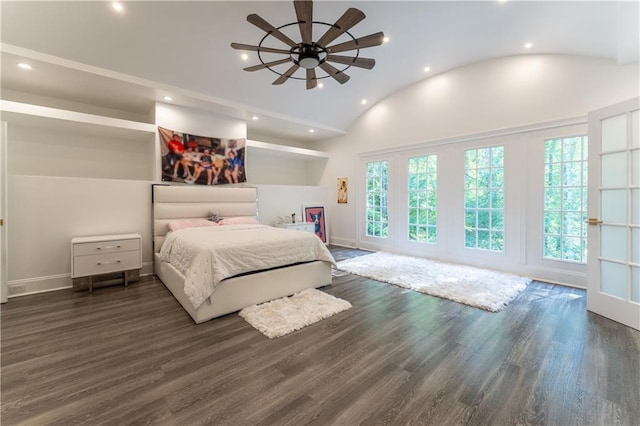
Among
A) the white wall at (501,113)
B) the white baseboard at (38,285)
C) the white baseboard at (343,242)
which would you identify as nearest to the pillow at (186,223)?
the white baseboard at (38,285)

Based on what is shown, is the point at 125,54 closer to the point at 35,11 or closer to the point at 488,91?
the point at 35,11

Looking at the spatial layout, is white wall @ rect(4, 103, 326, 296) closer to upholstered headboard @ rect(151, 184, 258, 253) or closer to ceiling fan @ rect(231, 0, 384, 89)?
upholstered headboard @ rect(151, 184, 258, 253)

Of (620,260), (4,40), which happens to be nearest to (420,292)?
(620,260)

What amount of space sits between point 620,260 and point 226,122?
6.10 m

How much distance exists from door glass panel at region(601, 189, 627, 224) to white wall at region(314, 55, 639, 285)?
1.41 m

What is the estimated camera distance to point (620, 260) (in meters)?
2.74

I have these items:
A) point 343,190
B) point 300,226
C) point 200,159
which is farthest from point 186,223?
point 343,190

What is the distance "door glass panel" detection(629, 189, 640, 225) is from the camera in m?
2.62

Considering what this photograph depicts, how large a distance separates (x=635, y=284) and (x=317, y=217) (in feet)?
18.2

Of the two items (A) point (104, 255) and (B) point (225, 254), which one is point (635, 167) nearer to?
(B) point (225, 254)

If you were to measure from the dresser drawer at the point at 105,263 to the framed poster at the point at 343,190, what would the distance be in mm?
4717

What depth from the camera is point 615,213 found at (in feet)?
9.20

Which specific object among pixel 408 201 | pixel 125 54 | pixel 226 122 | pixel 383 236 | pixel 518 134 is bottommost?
pixel 383 236

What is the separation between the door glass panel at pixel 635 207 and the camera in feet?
8.59
